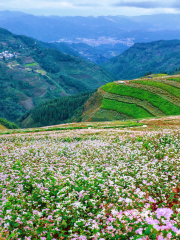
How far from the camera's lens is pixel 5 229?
8.40 metres

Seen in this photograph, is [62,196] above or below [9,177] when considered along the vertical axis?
above

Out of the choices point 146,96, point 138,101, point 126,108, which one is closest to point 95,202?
point 126,108

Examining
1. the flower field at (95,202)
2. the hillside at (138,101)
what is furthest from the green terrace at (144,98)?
the flower field at (95,202)

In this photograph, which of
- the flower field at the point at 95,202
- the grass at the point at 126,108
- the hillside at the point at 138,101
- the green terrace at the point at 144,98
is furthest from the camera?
the grass at the point at 126,108

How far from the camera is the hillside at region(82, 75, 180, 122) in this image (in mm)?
91000

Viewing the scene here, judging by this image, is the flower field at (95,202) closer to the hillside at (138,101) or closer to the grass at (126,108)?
the grass at (126,108)

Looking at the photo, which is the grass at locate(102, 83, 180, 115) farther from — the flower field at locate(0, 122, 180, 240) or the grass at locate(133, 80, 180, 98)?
the flower field at locate(0, 122, 180, 240)

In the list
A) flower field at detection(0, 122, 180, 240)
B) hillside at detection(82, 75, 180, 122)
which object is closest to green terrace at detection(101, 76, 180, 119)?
hillside at detection(82, 75, 180, 122)

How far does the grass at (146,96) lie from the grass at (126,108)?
6739mm

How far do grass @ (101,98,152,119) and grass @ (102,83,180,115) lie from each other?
6.74 m

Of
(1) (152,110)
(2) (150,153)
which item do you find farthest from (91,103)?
(2) (150,153)

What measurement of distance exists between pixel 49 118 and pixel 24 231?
622 feet

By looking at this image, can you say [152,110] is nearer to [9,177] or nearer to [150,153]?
[150,153]

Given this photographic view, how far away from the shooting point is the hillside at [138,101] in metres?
91.0
